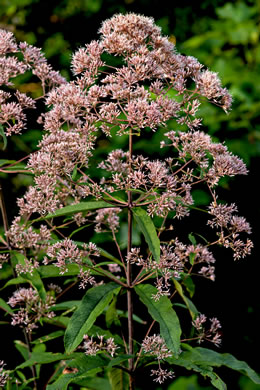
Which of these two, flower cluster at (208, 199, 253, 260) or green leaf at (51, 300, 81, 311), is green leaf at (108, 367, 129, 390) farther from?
flower cluster at (208, 199, 253, 260)

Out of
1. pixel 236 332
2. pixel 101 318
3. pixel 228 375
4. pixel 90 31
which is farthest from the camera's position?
pixel 90 31

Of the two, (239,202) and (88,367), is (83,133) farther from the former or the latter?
(239,202)

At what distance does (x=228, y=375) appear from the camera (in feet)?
9.86

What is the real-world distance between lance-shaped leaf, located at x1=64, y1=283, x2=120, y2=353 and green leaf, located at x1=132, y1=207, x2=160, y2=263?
12.4 inches

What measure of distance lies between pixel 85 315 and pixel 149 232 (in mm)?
373

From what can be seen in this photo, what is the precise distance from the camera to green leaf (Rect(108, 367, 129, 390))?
196cm

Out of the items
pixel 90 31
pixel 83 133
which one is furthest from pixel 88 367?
pixel 90 31

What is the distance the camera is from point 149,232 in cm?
164

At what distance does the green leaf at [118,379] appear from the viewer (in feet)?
6.44

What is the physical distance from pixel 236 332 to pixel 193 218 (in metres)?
0.85

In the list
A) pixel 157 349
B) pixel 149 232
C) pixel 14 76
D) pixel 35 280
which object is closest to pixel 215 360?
pixel 157 349

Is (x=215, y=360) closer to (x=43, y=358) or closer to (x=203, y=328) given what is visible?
(x=203, y=328)

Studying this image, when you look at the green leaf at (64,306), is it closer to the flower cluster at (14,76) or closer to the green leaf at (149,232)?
the green leaf at (149,232)

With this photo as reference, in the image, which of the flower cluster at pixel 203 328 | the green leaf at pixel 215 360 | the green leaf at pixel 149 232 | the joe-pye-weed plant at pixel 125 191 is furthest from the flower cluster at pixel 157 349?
A: the green leaf at pixel 149 232
